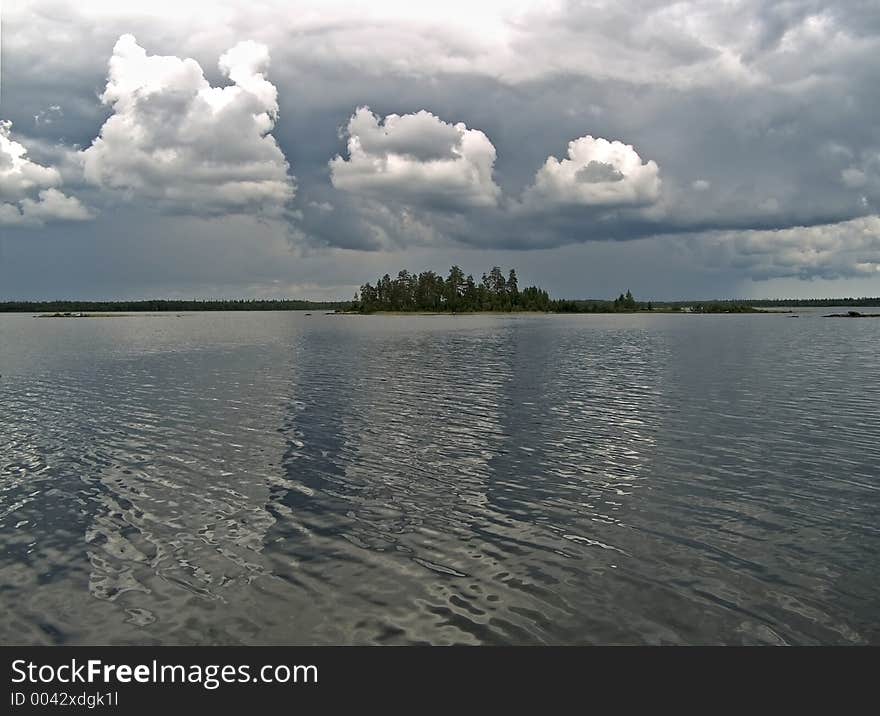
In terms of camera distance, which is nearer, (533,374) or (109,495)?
(109,495)

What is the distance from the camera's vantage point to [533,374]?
69.5 metres

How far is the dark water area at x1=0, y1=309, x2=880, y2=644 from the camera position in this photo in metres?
15.8

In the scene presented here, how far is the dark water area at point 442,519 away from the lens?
15.8 meters

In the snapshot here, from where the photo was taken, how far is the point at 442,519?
2306 centimetres

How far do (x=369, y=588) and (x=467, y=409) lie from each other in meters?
30.0

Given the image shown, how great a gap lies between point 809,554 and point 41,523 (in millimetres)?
25863

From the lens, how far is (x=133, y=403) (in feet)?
166
